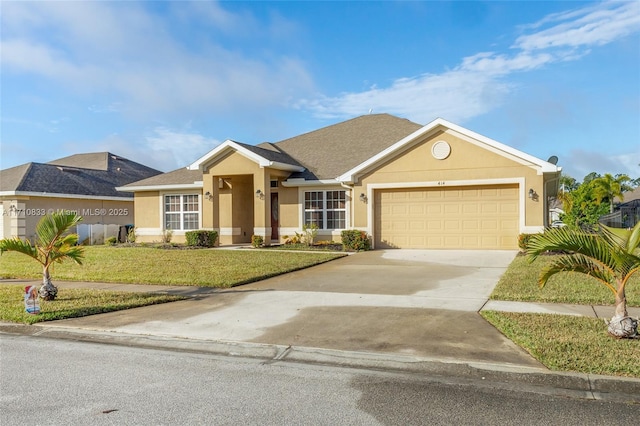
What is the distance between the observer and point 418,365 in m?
5.61

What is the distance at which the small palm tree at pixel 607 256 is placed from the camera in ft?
20.3

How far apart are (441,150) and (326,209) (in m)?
5.84

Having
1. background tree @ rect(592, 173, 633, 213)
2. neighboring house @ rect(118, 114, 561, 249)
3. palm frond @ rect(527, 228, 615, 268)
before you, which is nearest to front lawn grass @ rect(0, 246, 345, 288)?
neighboring house @ rect(118, 114, 561, 249)

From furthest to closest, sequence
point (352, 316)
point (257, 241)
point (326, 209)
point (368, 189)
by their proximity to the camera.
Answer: point (326, 209)
point (257, 241)
point (368, 189)
point (352, 316)

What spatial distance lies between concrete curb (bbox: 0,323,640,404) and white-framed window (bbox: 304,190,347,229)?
14.6 meters

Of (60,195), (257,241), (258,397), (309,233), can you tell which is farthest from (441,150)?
(60,195)

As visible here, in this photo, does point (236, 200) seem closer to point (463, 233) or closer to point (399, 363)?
point (463, 233)

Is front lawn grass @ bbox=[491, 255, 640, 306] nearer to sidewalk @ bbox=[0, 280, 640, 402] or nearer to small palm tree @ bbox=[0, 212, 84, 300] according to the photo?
sidewalk @ bbox=[0, 280, 640, 402]

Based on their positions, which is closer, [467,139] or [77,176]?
[467,139]

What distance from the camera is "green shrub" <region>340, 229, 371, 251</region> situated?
18750 millimetres

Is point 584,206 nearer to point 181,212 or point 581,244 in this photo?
point 181,212

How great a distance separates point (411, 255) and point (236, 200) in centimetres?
1018

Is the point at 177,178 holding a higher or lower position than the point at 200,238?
higher

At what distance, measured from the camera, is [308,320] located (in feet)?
25.7
